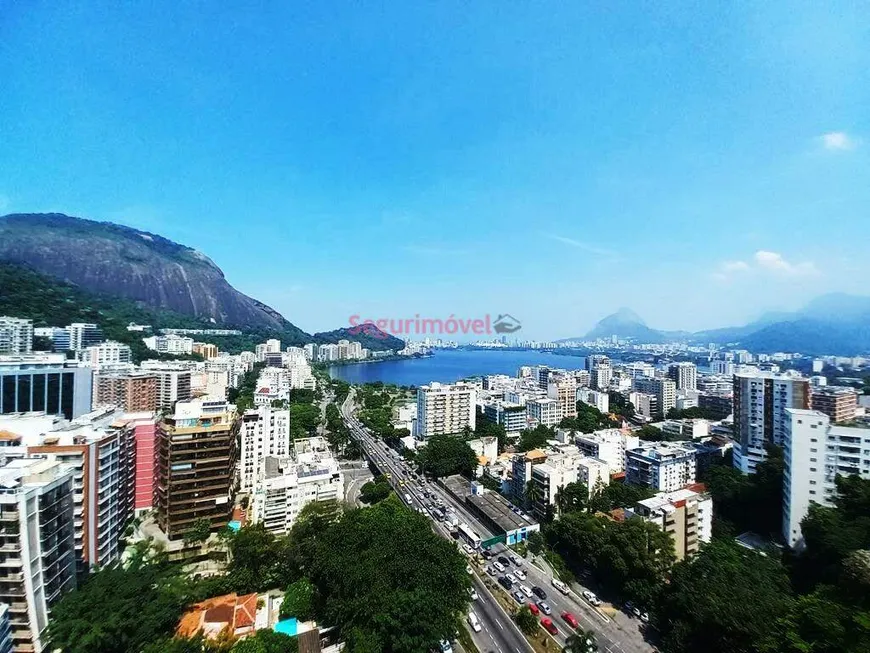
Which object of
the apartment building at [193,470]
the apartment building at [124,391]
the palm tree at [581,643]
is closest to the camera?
the palm tree at [581,643]

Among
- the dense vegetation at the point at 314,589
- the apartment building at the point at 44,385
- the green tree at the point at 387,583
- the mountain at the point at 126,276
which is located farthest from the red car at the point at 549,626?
the mountain at the point at 126,276

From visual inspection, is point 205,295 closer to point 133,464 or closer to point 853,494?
point 133,464

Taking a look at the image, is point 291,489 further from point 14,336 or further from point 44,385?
point 14,336

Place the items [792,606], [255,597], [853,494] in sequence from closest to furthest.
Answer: [792,606] < [255,597] < [853,494]

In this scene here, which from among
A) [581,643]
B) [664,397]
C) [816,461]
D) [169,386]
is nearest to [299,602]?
[581,643]

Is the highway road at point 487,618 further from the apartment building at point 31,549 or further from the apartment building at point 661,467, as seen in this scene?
the apartment building at point 31,549

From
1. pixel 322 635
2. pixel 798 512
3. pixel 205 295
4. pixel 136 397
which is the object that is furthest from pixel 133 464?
pixel 205 295
